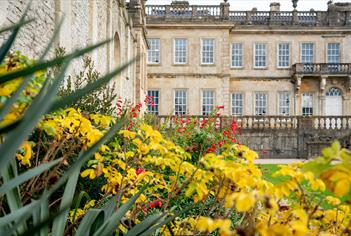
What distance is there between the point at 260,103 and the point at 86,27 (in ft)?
68.5

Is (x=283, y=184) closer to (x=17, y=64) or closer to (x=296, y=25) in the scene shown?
(x=17, y=64)

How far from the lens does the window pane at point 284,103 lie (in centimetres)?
3025

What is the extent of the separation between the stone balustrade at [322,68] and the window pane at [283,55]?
4.01ft

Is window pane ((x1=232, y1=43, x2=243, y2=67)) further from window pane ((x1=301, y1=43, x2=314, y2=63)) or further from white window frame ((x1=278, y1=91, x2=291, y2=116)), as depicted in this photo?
window pane ((x1=301, y1=43, x2=314, y2=63))

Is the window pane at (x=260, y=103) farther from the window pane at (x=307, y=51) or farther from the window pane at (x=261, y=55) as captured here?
the window pane at (x=307, y=51)

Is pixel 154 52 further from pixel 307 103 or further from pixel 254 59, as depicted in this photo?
pixel 307 103

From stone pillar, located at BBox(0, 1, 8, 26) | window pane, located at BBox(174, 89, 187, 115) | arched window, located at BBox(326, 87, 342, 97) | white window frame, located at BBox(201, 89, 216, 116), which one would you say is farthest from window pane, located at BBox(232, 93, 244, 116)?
stone pillar, located at BBox(0, 1, 8, 26)

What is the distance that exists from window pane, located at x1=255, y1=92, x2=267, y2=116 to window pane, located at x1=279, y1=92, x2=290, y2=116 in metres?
0.98

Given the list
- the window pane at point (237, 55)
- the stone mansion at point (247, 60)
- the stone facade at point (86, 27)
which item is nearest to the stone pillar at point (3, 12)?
the stone facade at point (86, 27)

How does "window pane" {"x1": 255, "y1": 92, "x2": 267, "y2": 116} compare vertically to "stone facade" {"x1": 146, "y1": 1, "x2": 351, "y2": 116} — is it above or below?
below

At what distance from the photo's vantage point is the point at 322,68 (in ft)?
96.6

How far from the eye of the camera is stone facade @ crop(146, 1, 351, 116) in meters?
29.6

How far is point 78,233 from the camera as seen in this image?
2145 millimetres

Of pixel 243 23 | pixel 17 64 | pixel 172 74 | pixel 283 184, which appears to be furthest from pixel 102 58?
pixel 243 23
